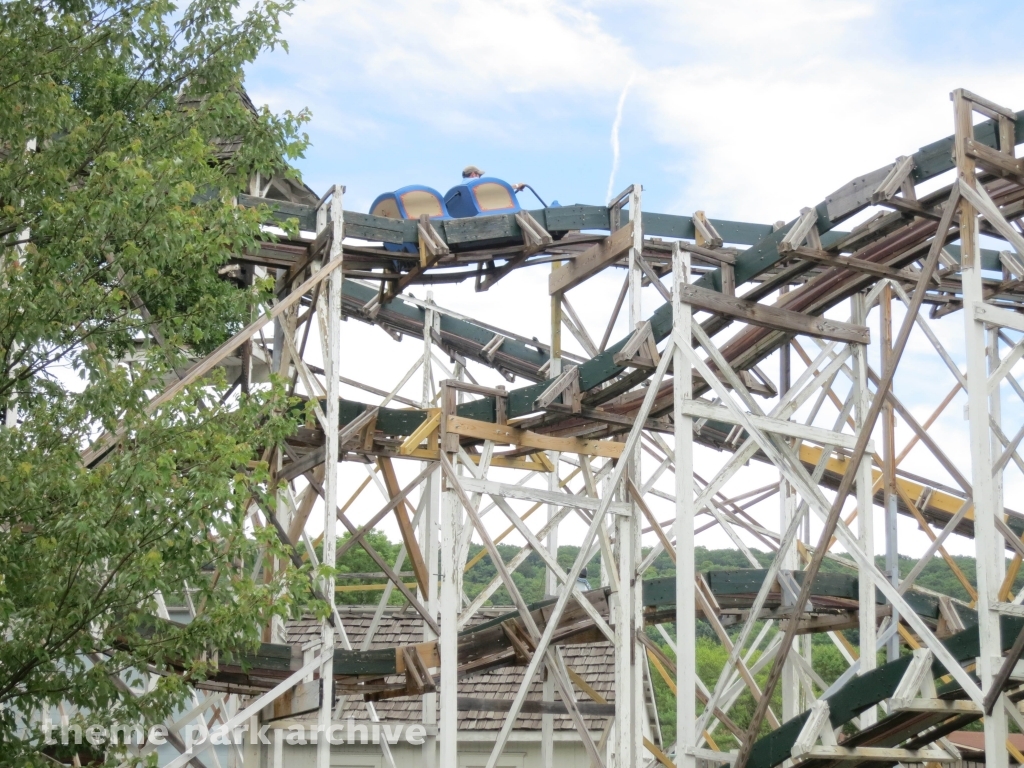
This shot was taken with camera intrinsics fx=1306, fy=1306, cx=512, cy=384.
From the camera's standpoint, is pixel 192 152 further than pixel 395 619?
No

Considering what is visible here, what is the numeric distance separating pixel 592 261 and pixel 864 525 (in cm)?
387

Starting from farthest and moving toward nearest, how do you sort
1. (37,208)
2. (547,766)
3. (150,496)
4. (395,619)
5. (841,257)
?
(395,619) < (547,766) < (841,257) < (37,208) < (150,496)

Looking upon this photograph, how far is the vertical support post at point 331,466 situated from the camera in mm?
Answer: 10953

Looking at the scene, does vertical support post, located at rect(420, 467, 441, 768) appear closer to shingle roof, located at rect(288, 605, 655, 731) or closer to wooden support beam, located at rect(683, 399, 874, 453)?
shingle roof, located at rect(288, 605, 655, 731)

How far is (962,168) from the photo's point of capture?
9109 millimetres

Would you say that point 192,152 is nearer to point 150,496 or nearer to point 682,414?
point 150,496

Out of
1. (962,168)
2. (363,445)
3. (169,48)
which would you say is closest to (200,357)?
(363,445)

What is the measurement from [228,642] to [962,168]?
19.3 ft

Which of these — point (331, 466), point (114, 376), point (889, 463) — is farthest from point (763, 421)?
A: point (114, 376)

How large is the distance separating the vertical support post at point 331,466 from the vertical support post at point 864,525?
4.20m

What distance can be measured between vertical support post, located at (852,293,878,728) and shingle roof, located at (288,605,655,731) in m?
7.52

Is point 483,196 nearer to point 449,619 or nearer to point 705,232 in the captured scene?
point 705,232

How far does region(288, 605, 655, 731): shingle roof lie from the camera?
1820 centimetres

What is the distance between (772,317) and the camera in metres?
10.6
